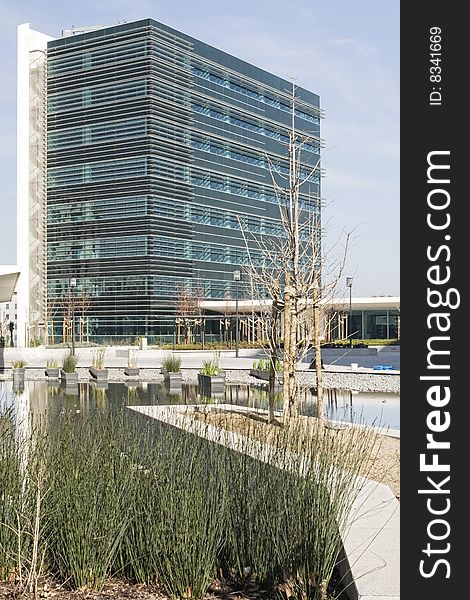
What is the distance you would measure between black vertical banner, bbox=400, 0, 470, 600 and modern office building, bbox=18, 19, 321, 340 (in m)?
48.7

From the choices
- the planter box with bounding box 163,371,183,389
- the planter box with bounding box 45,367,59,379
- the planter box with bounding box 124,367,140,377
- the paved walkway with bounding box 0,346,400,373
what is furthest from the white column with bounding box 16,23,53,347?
the planter box with bounding box 163,371,183,389

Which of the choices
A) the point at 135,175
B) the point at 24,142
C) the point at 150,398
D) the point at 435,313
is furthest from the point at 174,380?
the point at 24,142

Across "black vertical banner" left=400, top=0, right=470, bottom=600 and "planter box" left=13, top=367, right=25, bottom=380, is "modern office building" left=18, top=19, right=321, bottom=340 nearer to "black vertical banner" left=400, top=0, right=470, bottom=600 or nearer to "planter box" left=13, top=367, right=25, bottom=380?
"planter box" left=13, top=367, right=25, bottom=380

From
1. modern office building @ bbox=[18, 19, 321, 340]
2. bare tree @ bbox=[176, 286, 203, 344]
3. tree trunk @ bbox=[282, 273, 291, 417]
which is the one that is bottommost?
tree trunk @ bbox=[282, 273, 291, 417]

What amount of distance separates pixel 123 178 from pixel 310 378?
117ft

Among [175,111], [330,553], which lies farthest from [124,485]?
[175,111]

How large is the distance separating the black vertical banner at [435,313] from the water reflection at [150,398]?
8747mm

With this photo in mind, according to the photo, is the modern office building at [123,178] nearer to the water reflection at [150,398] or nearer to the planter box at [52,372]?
the planter box at [52,372]

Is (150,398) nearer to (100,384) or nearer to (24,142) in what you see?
(100,384)

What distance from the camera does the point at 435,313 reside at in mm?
3252

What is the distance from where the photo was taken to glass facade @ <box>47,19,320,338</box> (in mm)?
54438

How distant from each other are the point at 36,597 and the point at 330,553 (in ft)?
4.73

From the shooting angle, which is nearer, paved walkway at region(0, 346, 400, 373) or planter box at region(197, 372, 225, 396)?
planter box at region(197, 372, 225, 396)

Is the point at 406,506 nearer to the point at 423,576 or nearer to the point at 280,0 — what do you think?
the point at 423,576
